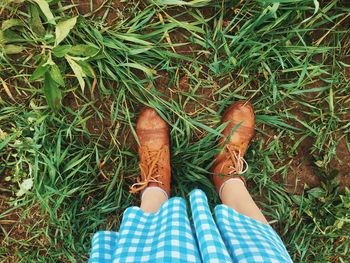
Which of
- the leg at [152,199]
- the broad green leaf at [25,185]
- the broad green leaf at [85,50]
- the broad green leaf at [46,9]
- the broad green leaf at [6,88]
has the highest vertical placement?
the broad green leaf at [46,9]

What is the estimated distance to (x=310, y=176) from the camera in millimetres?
1684

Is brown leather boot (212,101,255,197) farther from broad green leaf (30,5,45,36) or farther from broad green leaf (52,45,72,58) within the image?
broad green leaf (30,5,45,36)

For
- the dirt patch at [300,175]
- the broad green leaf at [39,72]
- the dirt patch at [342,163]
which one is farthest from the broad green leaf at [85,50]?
the dirt patch at [342,163]

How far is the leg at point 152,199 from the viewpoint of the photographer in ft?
4.91

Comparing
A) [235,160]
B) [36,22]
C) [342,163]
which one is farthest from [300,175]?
[36,22]

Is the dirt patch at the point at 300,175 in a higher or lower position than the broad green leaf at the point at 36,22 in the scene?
lower

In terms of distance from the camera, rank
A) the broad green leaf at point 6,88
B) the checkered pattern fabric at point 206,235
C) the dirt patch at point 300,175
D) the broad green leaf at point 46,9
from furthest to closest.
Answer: the dirt patch at point 300,175
the broad green leaf at point 6,88
the broad green leaf at point 46,9
the checkered pattern fabric at point 206,235

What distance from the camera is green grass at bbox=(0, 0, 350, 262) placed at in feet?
4.92

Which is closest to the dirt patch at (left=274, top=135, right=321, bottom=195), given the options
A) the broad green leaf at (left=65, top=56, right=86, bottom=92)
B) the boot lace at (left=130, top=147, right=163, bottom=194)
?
the boot lace at (left=130, top=147, right=163, bottom=194)

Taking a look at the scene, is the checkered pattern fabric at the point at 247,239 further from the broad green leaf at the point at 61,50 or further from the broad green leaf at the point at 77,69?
the broad green leaf at the point at 61,50

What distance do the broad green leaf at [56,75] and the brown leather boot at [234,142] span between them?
0.69 meters

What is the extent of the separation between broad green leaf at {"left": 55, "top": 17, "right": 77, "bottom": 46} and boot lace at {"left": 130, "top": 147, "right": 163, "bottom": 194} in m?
0.56

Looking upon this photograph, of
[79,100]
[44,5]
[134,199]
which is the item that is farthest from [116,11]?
[134,199]

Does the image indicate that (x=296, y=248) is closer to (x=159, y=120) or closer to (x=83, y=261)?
(x=159, y=120)
